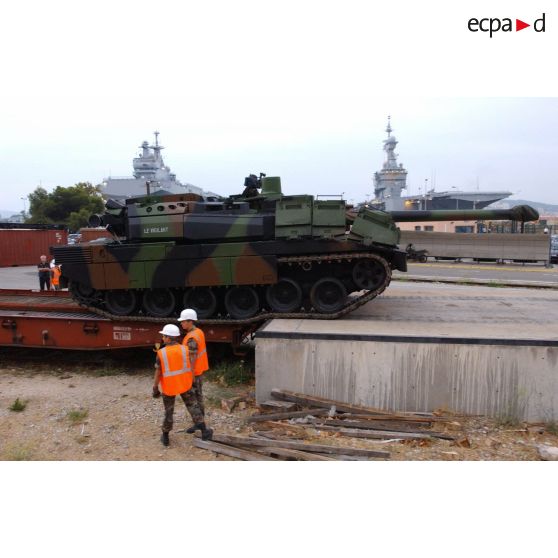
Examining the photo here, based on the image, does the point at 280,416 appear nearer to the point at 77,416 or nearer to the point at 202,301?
the point at 77,416

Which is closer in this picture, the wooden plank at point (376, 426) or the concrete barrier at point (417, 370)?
the wooden plank at point (376, 426)

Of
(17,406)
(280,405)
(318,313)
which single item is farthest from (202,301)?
(17,406)

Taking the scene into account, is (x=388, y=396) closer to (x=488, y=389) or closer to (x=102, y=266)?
(x=488, y=389)

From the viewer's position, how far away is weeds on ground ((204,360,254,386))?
29.0 ft

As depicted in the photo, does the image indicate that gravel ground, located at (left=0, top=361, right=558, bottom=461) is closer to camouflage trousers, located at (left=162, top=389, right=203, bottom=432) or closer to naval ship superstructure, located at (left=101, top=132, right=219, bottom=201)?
camouflage trousers, located at (left=162, top=389, right=203, bottom=432)

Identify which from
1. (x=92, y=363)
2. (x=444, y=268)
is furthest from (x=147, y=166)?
(x=92, y=363)

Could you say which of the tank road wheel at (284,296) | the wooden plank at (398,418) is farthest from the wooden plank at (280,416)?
the tank road wheel at (284,296)

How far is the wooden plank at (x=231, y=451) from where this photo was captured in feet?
19.4

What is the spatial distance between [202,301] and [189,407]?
3.24 metres

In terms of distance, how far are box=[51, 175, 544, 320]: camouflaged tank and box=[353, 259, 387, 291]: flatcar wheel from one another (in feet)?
0.06

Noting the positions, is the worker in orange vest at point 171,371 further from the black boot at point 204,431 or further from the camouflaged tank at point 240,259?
the camouflaged tank at point 240,259

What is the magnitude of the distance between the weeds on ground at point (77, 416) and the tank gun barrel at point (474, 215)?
6.35 m

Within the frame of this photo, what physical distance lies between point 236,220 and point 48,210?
47.7 m

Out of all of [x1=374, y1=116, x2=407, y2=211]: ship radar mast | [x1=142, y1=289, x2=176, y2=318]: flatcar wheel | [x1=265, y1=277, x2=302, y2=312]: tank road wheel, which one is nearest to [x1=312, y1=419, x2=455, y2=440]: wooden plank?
[x1=265, y1=277, x2=302, y2=312]: tank road wheel
